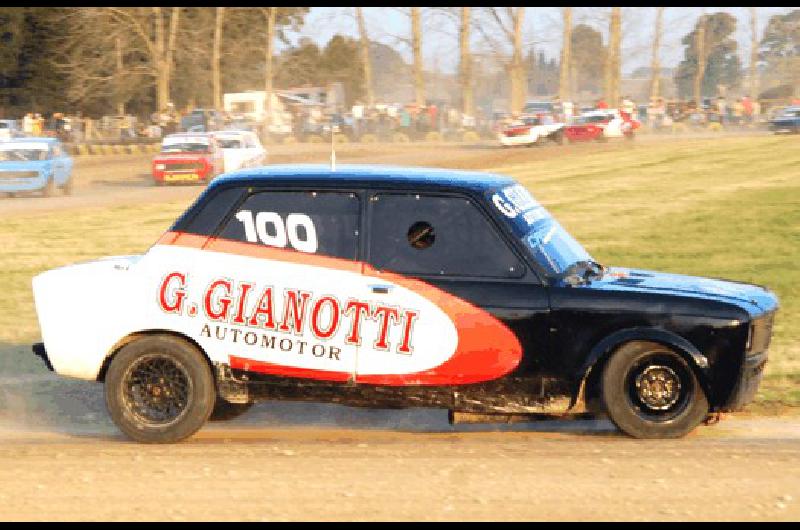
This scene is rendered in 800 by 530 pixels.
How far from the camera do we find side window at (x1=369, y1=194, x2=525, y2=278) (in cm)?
834

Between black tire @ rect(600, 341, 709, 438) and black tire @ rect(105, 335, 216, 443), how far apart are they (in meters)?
2.42

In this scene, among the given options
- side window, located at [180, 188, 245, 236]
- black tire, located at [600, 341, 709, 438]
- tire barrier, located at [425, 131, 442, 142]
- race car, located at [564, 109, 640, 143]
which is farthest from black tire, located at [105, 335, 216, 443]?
tire barrier, located at [425, 131, 442, 142]

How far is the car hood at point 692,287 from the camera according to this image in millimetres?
8320

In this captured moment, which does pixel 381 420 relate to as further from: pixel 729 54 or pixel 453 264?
pixel 729 54

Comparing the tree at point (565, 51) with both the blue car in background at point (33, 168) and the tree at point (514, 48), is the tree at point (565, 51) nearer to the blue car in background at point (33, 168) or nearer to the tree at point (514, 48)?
the tree at point (514, 48)

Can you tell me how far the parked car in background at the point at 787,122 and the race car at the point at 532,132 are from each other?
997cm

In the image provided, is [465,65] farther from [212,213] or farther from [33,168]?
[212,213]

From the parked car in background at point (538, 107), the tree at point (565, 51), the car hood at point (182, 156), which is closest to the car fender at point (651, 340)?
the car hood at point (182, 156)

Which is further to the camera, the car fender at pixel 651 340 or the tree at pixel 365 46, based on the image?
the tree at pixel 365 46

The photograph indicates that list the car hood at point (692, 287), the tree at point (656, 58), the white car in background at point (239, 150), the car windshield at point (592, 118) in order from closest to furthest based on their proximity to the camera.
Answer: the car hood at point (692, 287)
the white car in background at point (239, 150)
the car windshield at point (592, 118)
the tree at point (656, 58)

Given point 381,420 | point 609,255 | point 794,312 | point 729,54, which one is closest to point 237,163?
point 609,255

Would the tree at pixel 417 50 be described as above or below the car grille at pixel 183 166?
above
